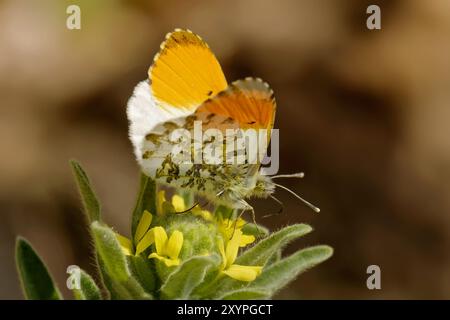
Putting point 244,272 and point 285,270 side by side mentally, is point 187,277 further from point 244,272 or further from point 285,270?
point 285,270

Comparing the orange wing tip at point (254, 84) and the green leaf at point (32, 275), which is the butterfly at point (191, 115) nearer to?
the orange wing tip at point (254, 84)

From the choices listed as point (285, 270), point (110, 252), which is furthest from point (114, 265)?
point (285, 270)

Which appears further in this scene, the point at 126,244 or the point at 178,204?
the point at 178,204

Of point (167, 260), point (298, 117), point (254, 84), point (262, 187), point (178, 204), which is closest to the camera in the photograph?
point (167, 260)

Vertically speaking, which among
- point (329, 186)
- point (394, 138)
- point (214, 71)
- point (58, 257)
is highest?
point (214, 71)
